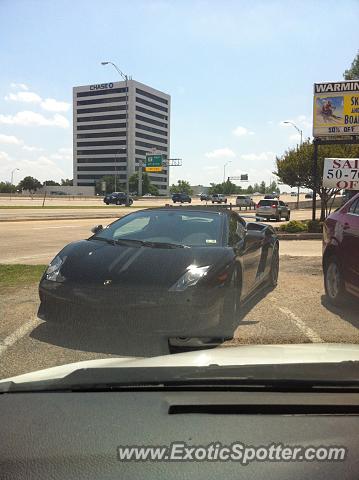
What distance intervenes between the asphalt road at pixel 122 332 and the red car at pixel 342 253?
11.4 inches

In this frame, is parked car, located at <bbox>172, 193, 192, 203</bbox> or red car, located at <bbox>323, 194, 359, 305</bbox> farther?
parked car, located at <bbox>172, 193, 192, 203</bbox>

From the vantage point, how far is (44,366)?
4.23 m

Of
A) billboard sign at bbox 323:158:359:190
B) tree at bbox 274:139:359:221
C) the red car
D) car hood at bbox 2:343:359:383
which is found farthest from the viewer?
tree at bbox 274:139:359:221

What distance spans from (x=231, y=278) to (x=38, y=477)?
3.52m

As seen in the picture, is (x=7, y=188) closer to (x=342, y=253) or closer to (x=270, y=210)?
(x=270, y=210)

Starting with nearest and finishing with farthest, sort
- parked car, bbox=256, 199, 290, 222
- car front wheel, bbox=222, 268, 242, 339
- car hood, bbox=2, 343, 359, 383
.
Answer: car hood, bbox=2, 343, 359, 383 < car front wheel, bbox=222, 268, 242, 339 < parked car, bbox=256, 199, 290, 222

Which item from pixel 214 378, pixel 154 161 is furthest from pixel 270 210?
pixel 154 161

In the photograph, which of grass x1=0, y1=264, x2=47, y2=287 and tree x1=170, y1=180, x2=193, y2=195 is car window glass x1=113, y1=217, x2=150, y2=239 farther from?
tree x1=170, y1=180, x2=193, y2=195

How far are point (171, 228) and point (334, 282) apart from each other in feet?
8.23

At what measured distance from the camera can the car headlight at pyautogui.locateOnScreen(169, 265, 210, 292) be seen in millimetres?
4512

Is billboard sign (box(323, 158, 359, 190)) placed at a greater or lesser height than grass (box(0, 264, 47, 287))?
greater

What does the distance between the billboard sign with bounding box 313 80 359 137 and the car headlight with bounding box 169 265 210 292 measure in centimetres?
1739

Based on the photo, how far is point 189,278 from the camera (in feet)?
15.1

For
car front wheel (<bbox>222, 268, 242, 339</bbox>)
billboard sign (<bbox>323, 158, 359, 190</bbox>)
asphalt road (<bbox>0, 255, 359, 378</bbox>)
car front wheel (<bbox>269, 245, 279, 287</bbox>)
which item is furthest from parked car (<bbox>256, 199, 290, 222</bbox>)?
car front wheel (<bbox>222, 268, 242, 339</bbox>)
